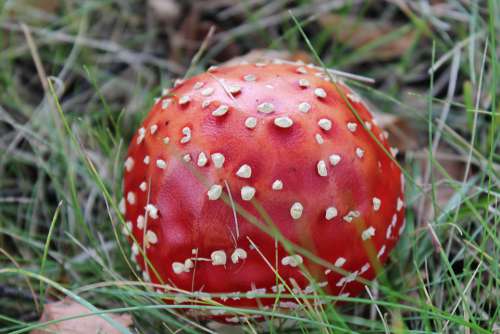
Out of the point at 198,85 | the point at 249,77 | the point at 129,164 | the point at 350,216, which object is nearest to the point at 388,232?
the point at 350,216

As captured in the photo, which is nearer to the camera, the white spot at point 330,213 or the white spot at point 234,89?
the white spot at point 330,213

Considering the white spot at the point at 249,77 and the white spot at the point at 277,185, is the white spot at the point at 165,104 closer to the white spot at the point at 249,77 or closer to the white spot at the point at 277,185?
the white spot at the point at 249,77

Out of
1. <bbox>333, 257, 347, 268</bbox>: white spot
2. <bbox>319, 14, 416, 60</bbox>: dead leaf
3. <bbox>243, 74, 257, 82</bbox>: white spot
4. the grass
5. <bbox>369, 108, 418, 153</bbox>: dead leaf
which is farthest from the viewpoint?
<bbox>319, 14, 416, 60</bbox>: dead leaf

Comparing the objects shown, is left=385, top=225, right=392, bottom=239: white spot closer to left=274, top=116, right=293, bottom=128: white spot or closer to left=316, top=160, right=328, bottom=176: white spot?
left=316, top=160, right=328, bottom=176: white spot

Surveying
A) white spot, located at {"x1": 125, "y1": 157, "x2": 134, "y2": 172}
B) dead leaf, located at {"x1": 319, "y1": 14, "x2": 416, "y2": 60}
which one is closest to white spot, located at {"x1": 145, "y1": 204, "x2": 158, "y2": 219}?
white spot, located at {"x1": 125, "y1": 157, "x2": 134, "y2": 172}

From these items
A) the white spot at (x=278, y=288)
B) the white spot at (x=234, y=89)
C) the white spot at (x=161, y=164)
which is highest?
the white spot at (x=234, y=89)

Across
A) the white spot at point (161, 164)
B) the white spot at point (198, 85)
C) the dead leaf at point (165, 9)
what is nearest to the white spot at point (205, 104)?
the white spot at point (198, 85)

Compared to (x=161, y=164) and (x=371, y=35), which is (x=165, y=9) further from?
(x=161, y=164)
